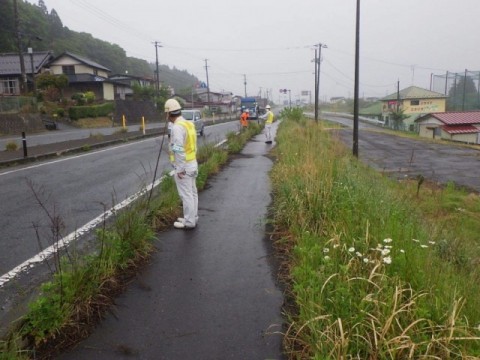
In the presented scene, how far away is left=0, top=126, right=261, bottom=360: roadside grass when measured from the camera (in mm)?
2918

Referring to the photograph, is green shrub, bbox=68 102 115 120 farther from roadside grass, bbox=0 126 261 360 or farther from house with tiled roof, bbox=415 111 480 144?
house with tiled roof, bbox=415 111 480 144

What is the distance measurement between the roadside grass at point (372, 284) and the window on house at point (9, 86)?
147 ft

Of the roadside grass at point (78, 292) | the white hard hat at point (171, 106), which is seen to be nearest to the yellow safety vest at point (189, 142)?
the white hard hat at point (171, 106)

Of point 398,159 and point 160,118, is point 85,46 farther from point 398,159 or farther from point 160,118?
point 398,159

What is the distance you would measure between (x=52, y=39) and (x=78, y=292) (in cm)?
6873

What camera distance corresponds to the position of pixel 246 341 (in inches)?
120

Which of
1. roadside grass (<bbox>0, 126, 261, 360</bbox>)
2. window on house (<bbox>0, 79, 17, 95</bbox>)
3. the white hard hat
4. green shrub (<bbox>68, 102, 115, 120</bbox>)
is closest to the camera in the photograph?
roadside grass (<bbox>0, 126, 261, 360</bbox>)

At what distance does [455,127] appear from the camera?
4250 cm

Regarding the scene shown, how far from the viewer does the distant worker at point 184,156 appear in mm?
5359

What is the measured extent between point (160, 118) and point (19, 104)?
75.3 feet

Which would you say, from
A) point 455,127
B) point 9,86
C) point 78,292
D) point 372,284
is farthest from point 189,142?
point 9,86

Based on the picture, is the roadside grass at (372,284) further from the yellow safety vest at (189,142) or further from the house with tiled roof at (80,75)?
the house with tiled roof at (80,75)

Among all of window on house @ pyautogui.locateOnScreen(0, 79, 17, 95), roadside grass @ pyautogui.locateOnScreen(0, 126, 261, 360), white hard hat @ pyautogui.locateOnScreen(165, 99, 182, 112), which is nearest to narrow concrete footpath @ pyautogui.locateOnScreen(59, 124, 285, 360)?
roadside grass @ pyautogui.locateOnScreen(0, 126, 261, 360)

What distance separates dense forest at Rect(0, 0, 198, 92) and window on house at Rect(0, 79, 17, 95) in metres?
4.60
